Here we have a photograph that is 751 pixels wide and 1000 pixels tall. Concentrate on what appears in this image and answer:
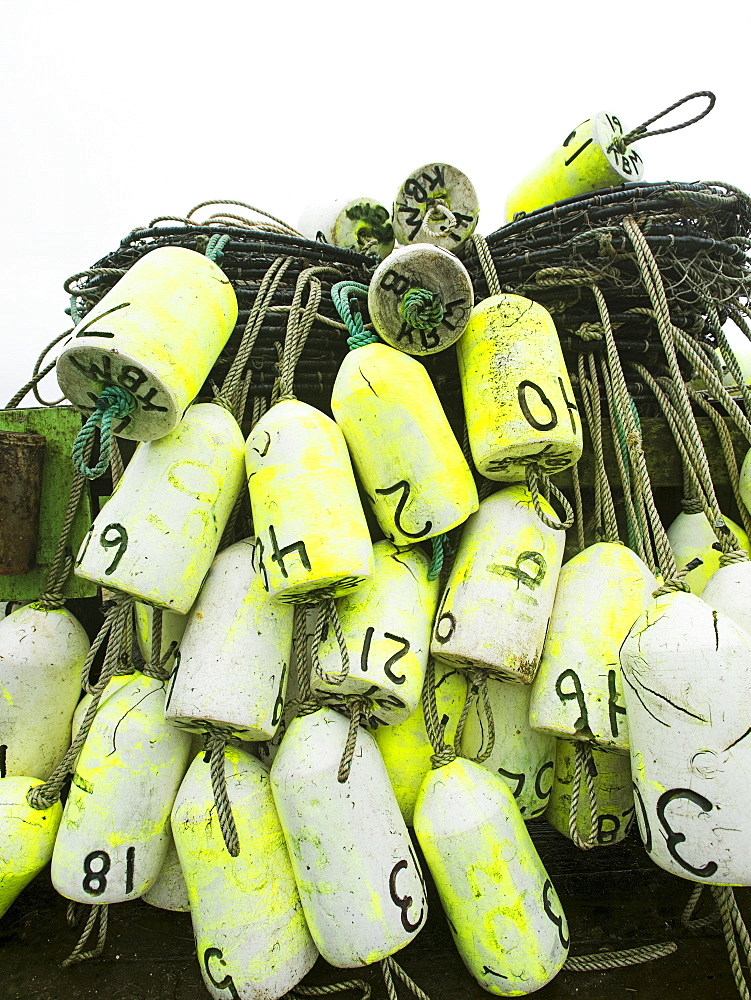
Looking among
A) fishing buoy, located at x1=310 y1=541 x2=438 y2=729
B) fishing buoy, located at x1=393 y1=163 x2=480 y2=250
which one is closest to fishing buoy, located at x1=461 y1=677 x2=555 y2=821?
fishing buoy, located at x1=310 y1=541 x2=438 y2=729

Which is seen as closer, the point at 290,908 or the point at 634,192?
the point at 290,908

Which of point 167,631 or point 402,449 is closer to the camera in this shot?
point 402,449

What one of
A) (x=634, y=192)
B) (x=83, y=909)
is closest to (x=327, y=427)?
(x=634, y=192)

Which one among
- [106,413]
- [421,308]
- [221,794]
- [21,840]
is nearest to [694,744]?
[221,794]

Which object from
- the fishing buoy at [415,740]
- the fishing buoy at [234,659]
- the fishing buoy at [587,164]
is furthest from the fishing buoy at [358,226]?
the fishing buoy at [415,740]

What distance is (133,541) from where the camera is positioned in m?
1.22

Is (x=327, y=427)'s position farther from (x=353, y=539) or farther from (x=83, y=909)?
(x=83, y=909)

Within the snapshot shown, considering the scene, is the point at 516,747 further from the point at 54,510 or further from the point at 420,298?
the point at 54,510

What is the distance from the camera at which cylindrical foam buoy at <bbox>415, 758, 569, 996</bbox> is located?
3.74 feet

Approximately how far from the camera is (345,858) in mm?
1132

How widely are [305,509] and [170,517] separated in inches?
11.2

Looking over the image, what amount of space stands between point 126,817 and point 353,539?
0.73 m

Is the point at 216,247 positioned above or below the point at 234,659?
above

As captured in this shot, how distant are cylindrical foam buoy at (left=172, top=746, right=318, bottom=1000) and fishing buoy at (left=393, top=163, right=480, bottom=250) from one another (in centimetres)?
143
